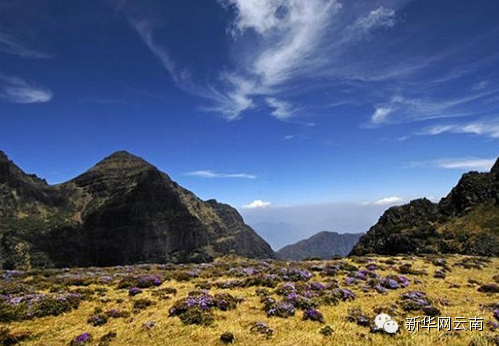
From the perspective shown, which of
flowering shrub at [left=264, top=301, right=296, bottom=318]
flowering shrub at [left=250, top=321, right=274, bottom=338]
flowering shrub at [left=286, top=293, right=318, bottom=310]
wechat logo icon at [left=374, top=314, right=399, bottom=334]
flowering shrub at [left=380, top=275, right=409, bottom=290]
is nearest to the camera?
flowering shrub at [left=250, top=321, right=274, bottom=338]

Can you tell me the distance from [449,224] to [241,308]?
80678mm

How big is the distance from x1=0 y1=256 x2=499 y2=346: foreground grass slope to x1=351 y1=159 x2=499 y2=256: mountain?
34.8 m

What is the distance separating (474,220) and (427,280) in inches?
2321

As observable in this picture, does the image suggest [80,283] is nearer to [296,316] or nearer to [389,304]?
[296,316]

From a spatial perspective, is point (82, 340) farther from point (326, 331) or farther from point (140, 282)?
point (326, 331)

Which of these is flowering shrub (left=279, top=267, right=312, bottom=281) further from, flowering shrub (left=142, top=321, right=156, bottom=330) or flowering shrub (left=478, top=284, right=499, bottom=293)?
flowering shrub (left=478, top=284, right=499, bottom=293)

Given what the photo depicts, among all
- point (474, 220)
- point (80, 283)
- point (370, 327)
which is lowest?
point (370, 327)

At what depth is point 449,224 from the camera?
276 feet

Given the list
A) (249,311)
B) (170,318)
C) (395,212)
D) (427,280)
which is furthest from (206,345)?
(395,212)

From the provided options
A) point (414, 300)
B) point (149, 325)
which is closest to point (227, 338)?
point (149, 325)

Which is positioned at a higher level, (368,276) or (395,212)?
(395,212)

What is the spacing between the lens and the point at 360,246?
3634 inches

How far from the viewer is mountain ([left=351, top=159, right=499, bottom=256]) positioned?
6425cm

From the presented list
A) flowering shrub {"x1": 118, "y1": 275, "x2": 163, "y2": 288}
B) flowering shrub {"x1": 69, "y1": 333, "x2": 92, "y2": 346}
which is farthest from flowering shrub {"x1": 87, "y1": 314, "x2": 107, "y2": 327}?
flowering shrub {"x1": 118, "y1": 275, "x2": 163, "y2": 288}
